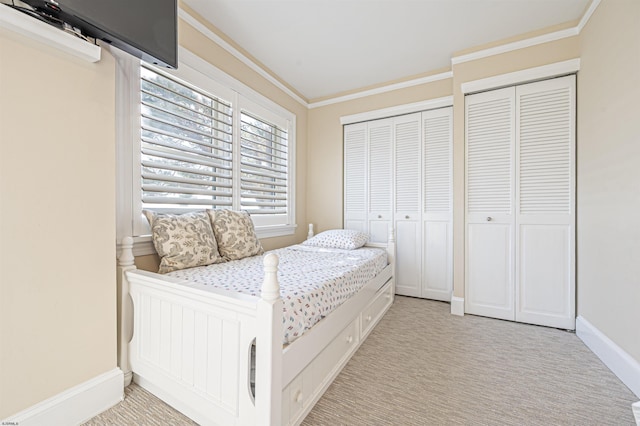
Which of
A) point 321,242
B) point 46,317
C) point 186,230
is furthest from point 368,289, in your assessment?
point 46,317

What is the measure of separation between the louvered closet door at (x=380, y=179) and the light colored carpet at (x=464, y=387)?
54.2 inches

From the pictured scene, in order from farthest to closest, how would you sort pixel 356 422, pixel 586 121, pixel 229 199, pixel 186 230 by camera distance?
pixel 229 199 → pixel 586 121 → pixel 186 230 → pixel 356 422

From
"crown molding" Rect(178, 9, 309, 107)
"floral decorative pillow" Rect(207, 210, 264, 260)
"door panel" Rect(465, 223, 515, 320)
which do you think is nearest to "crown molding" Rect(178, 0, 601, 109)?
"crown molding" Rect(178, 9, 309, 107)

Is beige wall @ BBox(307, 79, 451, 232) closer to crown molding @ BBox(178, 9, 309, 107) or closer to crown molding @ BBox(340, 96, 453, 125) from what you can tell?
crown molding @ BBox(340, 96, 453, 125)

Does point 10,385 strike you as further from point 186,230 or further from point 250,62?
point 250,62

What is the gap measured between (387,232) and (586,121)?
1.99 metres

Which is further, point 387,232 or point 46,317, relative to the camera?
point 387,232

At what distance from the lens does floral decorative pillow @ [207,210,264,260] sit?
209 cm

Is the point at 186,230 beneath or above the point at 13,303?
above

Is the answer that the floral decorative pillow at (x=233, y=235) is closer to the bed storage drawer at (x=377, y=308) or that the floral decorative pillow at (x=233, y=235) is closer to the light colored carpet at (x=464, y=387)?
the light colored carpet at (x=464, y=387)

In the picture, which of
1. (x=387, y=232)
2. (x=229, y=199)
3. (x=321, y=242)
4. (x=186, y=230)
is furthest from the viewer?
(x=387, y=232)

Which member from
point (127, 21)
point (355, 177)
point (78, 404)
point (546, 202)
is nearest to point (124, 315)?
point (78, 404)

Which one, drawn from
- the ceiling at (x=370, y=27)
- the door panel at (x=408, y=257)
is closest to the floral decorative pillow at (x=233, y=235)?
the ceiling at (x=370, y=27)

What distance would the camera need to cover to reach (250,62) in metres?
2.66
